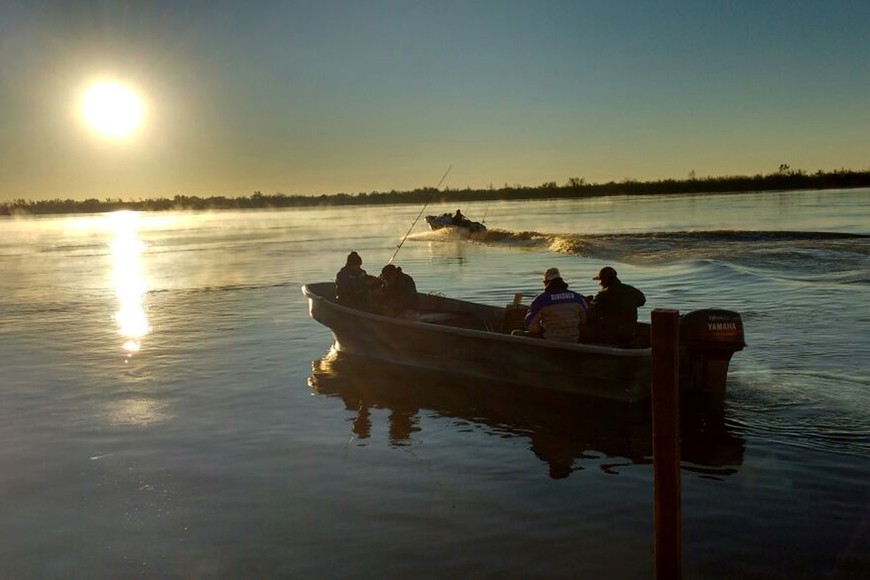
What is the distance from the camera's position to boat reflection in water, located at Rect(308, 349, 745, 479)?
26.7 feet

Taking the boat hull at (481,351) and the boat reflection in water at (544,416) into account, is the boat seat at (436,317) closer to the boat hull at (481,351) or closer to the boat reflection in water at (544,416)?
the boat hull at (481,351)

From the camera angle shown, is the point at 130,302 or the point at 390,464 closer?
the point at 390,464

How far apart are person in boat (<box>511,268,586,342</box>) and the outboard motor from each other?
137cm

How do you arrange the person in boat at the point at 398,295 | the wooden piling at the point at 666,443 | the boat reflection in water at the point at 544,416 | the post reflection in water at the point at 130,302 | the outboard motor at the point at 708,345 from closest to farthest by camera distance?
the wooden piling at the point at 666,443, the boat reflection in water at the point at 544,416, the outboard motor at the point at 708,345, the person in boat at the point at 398,295, the post reflection in water at the point at 130,302

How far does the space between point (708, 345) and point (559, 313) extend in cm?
186

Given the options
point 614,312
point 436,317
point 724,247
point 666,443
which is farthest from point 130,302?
point 724,247

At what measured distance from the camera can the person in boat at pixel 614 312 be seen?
1041 cm

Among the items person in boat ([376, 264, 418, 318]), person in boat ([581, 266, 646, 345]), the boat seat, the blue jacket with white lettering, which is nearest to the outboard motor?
person in boat ([581, 266, 646, 345])

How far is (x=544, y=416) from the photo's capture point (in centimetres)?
985

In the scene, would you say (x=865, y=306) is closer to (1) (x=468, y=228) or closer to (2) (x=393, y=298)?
(2) (x=393, y=298)

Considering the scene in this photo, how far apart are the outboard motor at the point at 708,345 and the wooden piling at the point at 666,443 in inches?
183

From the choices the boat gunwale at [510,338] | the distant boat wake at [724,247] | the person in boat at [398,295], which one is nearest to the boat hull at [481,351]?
the boat gunwale at [510,338]

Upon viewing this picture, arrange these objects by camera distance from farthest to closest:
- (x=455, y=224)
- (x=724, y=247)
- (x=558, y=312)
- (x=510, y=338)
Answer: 1. (x=455, y=224)
2. (x=724, y=247)
3. (x=510, y=338)
4. (x=558, y=312)

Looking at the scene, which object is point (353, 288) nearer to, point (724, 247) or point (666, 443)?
point (666, 443)
